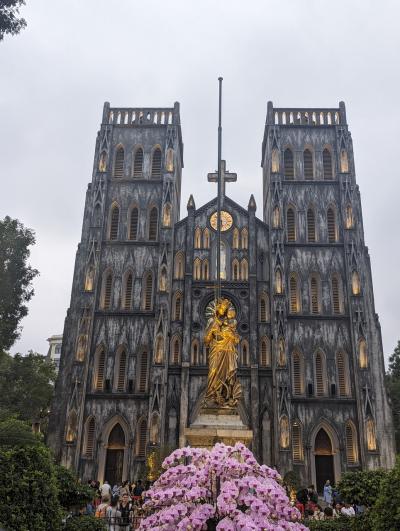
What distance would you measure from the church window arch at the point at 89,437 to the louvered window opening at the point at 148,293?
259 inches

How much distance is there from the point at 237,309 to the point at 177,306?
10.8 ft

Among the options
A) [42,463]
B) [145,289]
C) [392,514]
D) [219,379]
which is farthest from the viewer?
[145,289]

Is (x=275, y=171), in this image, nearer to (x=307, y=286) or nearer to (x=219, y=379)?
(x=307, y=286)

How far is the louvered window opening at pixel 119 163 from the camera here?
33.6 metres

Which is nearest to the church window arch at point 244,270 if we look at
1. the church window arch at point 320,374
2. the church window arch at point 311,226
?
the church window arch at point 311,226

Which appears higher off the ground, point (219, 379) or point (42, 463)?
point (219, 379)

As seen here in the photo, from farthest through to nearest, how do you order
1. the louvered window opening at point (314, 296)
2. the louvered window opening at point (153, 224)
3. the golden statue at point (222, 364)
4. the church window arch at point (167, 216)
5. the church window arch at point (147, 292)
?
the louvered window opening at point (153, 224) < the church window arch at point (167, 216) < the church window arch at point (147, 292) < the louvered window opening at point (314, 296) < the golden statue at point (222, 364)

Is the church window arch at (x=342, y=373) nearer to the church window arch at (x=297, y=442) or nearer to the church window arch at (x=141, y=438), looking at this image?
the church window arch at (x=297, y=442)

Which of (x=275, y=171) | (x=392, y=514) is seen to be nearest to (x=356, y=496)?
(x=392, y=514)

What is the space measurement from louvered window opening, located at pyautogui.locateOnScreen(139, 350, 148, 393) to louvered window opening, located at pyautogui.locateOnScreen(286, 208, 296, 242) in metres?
10.5

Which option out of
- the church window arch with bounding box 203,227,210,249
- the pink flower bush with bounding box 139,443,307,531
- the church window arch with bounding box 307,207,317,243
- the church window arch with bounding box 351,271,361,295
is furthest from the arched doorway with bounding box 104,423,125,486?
the pink flower bush with bounding box 139,443,307,531

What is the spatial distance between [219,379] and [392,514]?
6.82 metres

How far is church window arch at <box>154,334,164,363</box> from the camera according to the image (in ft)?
92.4

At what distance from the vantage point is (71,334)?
29.7 metres
